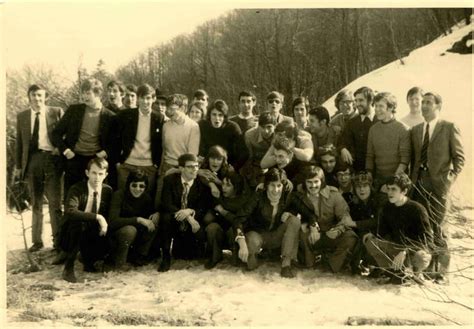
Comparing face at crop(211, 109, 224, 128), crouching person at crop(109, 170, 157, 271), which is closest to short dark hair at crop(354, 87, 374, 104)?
face at crop(211, 109, 224, 128)

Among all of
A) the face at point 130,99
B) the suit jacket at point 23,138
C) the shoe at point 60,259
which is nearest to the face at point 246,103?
the face at point 130,99

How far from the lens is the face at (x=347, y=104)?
4.92 metres

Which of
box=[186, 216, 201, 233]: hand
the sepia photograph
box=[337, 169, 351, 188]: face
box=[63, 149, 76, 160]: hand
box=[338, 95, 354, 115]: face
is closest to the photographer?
the sepia photograph

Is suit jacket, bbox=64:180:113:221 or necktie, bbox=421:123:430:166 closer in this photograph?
suit jacket, bbox=64:180:113:221

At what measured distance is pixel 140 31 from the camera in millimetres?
5074

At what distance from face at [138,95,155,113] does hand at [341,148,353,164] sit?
1.73 m

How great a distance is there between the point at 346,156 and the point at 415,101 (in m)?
0.77

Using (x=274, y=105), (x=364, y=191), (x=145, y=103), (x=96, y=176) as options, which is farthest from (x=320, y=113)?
(x=96, y=176)

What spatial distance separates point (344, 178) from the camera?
181 inches

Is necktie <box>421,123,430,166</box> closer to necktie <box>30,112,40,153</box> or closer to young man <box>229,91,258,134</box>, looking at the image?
young man <box>229,91,258,134</box>

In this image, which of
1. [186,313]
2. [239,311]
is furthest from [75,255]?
[239,311]

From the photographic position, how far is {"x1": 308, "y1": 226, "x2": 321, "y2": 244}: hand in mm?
4363

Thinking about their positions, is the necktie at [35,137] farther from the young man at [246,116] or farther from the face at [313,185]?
the face at [313,185]

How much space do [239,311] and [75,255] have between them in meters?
1.40
